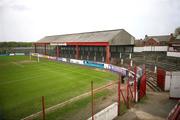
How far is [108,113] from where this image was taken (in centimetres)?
853

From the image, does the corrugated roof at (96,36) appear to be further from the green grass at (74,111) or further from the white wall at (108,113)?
the white wall at (108,113)

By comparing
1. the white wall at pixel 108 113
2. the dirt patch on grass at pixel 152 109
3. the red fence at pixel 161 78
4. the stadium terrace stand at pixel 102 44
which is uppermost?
the stadium terrace stand at pixel 102 44

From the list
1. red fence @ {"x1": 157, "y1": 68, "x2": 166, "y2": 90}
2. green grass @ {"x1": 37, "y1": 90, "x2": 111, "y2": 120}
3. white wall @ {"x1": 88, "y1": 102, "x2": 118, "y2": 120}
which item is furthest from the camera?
red fence @ {"x1": 157, "y1": 68, "x2": 166, "y2": 90}

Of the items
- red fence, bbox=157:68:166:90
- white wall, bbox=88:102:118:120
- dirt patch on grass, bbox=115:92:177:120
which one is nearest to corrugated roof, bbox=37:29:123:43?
red fence, bbox=157:68:166:90

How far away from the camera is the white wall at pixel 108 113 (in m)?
7.95

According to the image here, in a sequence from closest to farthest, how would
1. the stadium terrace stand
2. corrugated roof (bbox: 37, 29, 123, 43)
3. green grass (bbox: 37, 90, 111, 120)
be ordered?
green grass (bbox: 37, 90, 111, 120)
the stadium terrace stand
corrugated roof (bbox: 37, 29, 123, 43)

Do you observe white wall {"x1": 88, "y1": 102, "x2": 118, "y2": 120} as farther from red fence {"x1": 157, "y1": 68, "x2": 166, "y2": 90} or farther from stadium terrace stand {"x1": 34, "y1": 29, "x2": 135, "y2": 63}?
stadium terrace stand {"x1": 34, "y1": 29, "x2": 135, "y2": 63}

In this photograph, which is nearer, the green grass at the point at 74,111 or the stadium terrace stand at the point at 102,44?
the green grass at the point at 74,111

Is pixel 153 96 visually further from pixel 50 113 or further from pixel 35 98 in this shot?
pixel 35 98

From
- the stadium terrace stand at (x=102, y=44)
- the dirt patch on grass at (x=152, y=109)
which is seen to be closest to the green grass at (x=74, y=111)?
the dirt patch on grass at (x=152, y=109)

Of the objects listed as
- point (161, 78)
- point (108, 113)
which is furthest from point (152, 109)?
point (161, 78)

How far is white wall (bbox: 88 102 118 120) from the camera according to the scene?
7.95 m

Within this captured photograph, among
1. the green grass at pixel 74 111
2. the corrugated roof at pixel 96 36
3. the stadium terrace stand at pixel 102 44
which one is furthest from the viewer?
the corrugated roof at pixel 96 36

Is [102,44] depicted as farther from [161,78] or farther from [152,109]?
[152,109]
